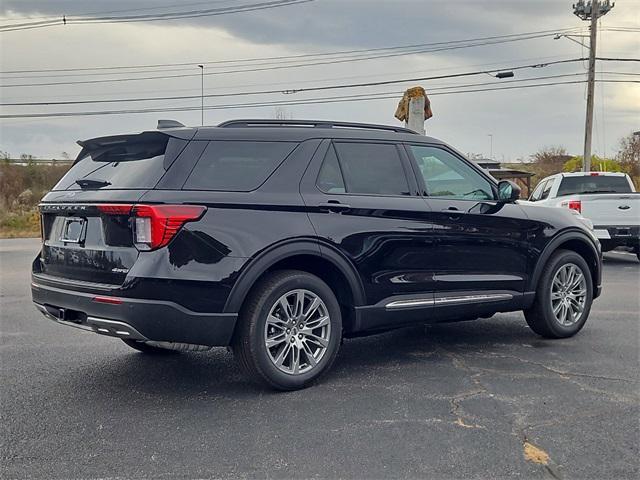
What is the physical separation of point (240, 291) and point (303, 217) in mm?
709

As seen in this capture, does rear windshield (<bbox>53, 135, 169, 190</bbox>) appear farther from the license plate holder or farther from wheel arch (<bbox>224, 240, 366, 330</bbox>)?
wheel arch (<bbox>224, 240, 366, 330</bbox>)

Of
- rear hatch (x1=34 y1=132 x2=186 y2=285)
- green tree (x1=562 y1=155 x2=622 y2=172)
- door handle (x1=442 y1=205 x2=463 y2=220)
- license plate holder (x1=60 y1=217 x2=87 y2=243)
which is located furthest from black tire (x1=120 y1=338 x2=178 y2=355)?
green tree (x1=562 y1=155 x2=622 y2=172)

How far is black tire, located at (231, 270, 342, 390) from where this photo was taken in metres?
4.33

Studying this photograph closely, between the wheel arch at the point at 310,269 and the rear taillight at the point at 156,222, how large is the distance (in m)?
0.53

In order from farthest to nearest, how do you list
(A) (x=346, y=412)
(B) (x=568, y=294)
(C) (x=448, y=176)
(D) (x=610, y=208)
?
(D) (x=610, y=208)
(B) (x=568, y=294)
(C) (x=448, y=176)
(A) (x=346, y=412)

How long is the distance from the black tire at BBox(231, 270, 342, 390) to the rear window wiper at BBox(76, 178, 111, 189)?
4.19ft

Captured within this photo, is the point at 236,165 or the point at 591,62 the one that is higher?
the point at 591,62

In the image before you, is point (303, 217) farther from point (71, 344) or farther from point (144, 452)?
point (71, 344)

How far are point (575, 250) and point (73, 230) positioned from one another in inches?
184

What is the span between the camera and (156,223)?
13.3 feet

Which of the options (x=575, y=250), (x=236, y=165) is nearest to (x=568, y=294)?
(x=575, y=250)

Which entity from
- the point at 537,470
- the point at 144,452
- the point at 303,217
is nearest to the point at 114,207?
the point at 303,217

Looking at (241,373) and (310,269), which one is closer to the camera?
(310,269)

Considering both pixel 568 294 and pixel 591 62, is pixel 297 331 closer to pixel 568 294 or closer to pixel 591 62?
pixel 568 294
